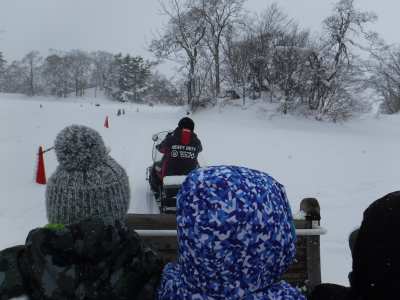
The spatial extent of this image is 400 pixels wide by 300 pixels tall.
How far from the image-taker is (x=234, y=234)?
1240 mm

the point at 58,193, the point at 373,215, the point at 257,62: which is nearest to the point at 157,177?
the point at 58,193

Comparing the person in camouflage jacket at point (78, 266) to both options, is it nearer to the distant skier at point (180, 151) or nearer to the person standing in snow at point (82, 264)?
the person standing in snow at point (82, 264)

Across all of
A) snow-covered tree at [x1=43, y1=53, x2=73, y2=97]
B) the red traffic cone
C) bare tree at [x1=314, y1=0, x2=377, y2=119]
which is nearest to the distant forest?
bare tree at [x1=314, y1=0, x2=377, y2=119]

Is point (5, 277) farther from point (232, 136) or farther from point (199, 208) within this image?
point (232, 136)

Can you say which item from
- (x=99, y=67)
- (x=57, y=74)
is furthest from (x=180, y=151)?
(x=99, y=67)

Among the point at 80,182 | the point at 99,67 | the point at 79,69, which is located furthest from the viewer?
the point at 99,67

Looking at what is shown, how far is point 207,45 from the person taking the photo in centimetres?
3062

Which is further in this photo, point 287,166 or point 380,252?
point 287,166

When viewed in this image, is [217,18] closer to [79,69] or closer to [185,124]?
[185,124]

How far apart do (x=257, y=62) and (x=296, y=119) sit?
5.91 metres

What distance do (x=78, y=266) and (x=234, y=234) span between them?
625 millimetres

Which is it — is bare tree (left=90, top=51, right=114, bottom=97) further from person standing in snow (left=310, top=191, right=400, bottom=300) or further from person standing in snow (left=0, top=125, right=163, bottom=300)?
person standing in snow (left=310, top=191, right=400, bottom=300)

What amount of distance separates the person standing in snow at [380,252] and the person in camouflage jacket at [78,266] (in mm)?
772

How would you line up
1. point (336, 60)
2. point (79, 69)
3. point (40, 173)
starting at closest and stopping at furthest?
point (40, 173) → point (336, 60) → point (79, 69)
